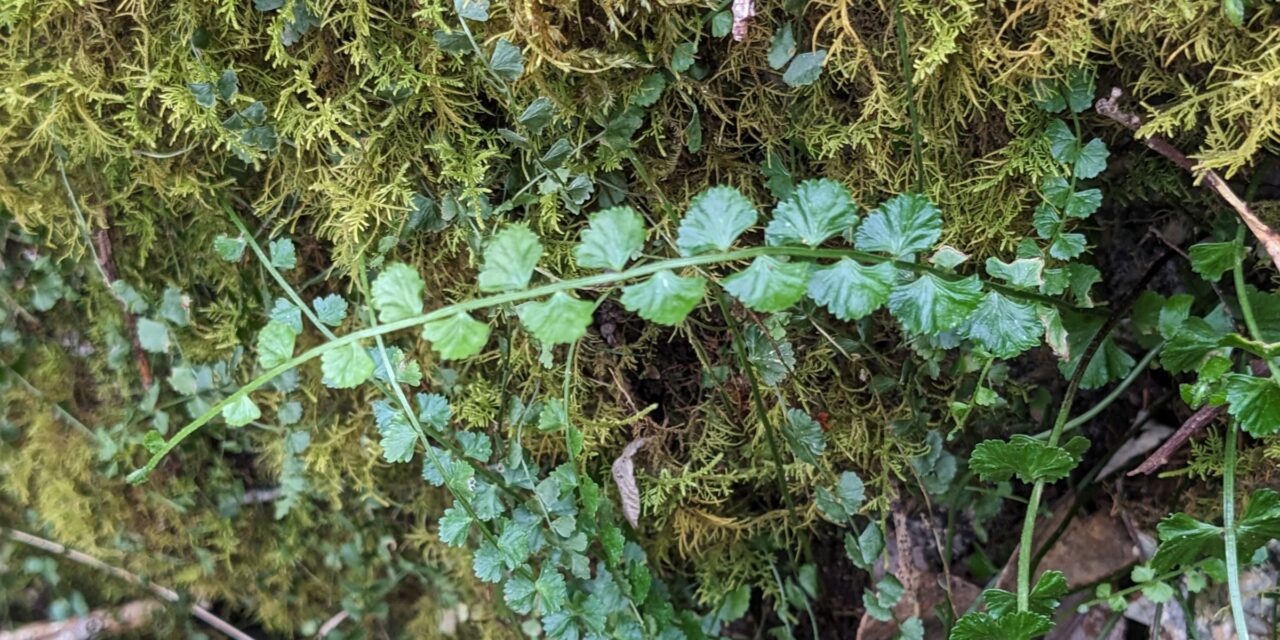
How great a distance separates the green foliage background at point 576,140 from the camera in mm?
917

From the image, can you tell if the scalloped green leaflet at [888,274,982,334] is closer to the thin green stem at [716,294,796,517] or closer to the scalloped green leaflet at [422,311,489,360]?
the thin green stem at [716,294,796,517]

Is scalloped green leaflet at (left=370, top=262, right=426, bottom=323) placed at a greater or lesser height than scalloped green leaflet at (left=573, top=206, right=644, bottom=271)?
lesser

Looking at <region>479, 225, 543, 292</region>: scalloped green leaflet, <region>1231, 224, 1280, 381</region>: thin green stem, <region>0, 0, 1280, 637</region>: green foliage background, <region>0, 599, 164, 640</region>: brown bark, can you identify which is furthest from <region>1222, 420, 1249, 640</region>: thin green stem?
<region>0, 599, 164, 640</region>: brown bark

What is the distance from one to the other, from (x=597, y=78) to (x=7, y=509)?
168 cm

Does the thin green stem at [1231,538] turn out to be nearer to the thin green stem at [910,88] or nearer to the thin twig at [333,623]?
the thin green stem at [910,88]

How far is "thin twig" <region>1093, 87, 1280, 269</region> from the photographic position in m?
0.87

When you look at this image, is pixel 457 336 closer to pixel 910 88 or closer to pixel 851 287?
pixel 851 287

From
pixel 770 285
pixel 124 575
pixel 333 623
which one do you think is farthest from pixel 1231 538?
pixel 124 575

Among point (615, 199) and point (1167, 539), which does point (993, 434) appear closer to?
point (1167, 539)

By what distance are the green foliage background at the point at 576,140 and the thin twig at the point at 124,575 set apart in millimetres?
493

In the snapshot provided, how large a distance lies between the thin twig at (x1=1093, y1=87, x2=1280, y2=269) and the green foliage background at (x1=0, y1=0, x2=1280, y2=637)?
0.02 m

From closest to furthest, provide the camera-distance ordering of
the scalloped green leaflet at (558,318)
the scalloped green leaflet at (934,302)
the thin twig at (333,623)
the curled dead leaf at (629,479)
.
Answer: the scalloped green leaflet at (558,318)
the scalloped green leaflet at (934,302)
the curled dead leaf at (629,479)
the thin twig at (333,623)

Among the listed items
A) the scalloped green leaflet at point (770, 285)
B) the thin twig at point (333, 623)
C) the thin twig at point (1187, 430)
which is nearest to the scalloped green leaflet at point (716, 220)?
the scalloped green leaflet at point (770, 285)

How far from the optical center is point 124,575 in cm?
167
